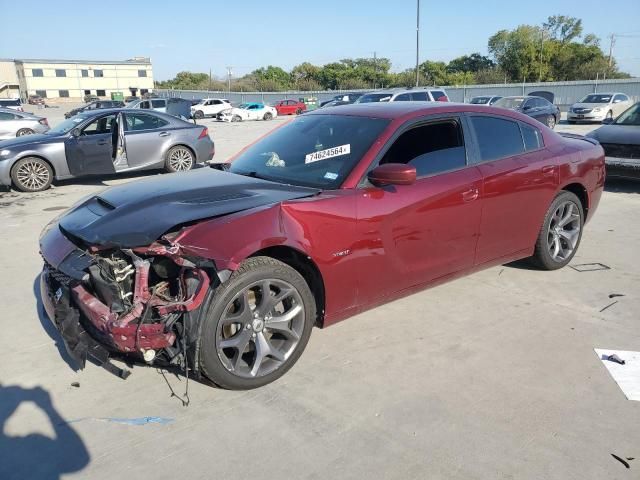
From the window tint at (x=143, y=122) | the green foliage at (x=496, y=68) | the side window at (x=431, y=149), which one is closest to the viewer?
the side window at (x=431, y=149)

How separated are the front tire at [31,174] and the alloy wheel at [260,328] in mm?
8396

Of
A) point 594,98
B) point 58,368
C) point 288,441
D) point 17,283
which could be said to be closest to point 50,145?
point 17,283

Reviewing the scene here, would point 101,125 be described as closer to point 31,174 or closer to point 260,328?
point 31,174

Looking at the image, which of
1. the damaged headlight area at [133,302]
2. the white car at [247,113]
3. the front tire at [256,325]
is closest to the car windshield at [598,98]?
the white car at [247,113]

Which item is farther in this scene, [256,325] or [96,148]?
[96,148]

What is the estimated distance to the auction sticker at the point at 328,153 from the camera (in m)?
3.77

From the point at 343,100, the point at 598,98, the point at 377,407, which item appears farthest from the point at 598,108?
the point at 377,407

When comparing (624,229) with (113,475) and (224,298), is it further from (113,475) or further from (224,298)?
(113,475)

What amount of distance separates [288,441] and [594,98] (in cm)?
2968

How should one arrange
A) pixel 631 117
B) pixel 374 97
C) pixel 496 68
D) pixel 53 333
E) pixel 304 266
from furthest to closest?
1. pixel 496 68
2. pixel 374 97
3. pixel 631 117
4. pixel 53 333
5. pixel 304 266

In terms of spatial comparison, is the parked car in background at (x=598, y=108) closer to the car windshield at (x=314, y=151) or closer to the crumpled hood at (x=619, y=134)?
the crumpled hood at (x=619, y=134)

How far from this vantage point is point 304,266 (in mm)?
3344

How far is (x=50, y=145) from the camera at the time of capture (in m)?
9.83

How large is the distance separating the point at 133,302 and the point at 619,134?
9040mm
